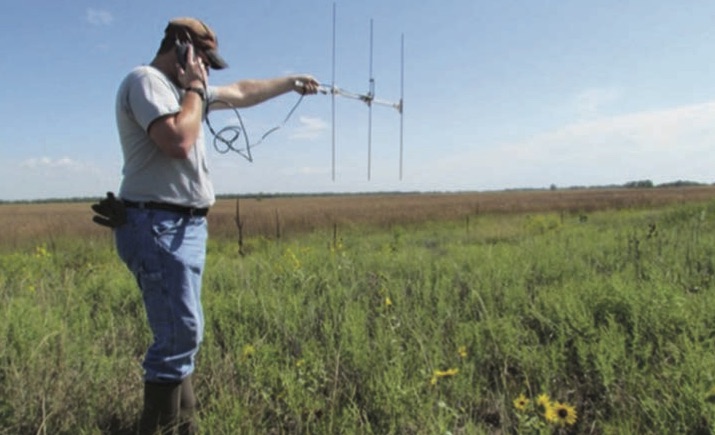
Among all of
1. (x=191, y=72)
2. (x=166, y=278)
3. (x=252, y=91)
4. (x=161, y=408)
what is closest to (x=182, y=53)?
(x=191, y=72)

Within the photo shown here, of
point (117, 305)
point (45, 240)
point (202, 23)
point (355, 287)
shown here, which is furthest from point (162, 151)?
point (45, 240)

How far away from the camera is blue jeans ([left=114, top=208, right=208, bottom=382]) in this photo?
6.11 feet

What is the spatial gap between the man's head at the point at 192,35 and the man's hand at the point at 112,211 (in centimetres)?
67

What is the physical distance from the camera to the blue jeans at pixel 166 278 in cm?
186

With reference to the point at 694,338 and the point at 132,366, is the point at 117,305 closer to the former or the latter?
the point at 132,366

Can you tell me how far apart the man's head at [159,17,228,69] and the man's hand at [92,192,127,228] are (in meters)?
0.67

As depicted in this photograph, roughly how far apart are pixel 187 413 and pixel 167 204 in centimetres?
95

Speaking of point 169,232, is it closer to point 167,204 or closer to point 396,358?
point 167,204

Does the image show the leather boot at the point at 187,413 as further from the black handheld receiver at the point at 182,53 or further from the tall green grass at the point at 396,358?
the black handheld receiver at the point at 182,53

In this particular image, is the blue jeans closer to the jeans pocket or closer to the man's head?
the jeans pocket

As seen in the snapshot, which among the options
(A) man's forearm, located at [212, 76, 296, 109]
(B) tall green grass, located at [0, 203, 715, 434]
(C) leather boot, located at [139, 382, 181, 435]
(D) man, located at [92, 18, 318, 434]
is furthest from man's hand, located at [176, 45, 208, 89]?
(B) tall green grass, located at [0, 203, 715, 434]

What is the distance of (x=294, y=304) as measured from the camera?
11.5ft

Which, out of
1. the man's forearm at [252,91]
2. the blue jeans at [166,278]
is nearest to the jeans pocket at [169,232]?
the blue jeans at [166,278]

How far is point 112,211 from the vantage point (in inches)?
74.7
